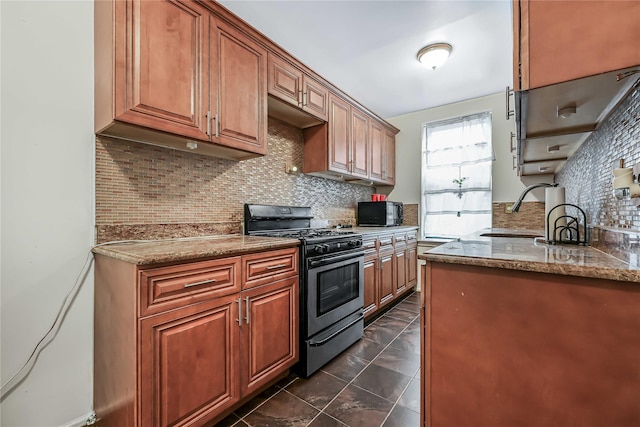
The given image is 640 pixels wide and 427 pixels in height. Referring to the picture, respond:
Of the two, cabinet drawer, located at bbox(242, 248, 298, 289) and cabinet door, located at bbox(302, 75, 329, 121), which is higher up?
cabinet door, located at bbox(302, 75, 329, 121)

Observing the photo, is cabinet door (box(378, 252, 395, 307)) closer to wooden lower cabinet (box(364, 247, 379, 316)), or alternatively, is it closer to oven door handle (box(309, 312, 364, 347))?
wooden lower cabinet (box(364, 247, 379, 316))

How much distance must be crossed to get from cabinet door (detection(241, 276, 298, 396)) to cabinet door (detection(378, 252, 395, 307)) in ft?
4.41

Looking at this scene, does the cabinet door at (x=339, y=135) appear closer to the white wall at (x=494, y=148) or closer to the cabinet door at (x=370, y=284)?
the cabinet door at (x=370, y=284)

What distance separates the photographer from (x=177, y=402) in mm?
1255


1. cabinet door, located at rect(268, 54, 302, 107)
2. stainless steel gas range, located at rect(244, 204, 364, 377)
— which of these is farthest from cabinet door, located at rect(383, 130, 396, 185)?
cabinet door, located at rect(268, 54, 302, 107)

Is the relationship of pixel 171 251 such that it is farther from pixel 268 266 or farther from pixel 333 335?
pixel 333 335

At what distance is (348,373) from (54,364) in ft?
5.53

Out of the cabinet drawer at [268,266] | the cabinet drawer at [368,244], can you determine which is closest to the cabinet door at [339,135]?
the cabinet drawer at [368,244]

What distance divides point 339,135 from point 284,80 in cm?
93

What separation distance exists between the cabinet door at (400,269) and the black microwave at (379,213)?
1.29 feet

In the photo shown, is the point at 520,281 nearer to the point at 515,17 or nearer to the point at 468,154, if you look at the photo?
the point at 515,17

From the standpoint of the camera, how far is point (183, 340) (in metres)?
1.28

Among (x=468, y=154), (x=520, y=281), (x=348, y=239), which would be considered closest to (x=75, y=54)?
(x=348, y=239)

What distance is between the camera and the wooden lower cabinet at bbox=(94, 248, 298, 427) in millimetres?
1166
